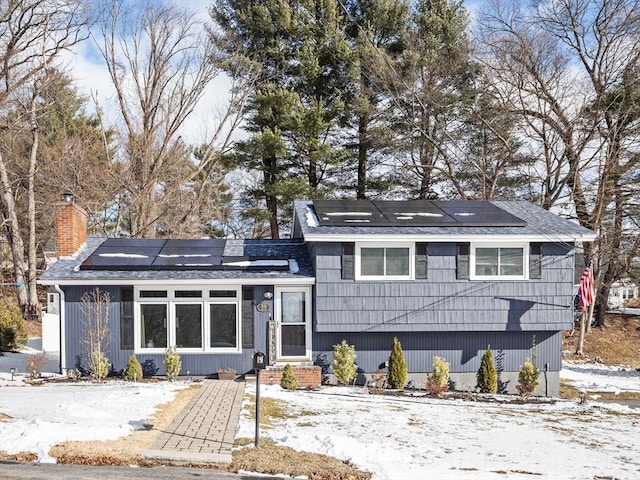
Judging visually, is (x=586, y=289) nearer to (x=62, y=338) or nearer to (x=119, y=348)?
(x=119, y=348)

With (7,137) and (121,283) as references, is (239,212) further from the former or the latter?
(121,283)

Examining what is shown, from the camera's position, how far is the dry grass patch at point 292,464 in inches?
296

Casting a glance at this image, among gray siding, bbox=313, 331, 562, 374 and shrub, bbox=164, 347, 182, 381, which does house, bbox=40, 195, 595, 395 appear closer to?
gray siding, bbox=313, 331, 562, 374

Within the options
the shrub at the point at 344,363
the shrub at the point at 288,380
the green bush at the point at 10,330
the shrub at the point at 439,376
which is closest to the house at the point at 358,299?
the shrub at the point at 344,363

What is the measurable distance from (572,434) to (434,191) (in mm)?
21154

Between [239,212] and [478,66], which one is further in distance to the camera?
[239,212]

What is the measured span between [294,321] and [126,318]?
4.25 meters

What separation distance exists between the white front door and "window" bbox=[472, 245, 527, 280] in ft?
14.6

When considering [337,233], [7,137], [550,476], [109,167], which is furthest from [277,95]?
[550,476]

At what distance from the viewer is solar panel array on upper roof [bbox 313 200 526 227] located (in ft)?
51.0

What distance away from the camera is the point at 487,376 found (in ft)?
49.7

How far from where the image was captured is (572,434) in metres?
10.8

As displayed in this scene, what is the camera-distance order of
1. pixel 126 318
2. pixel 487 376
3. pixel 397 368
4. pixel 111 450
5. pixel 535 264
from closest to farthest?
pixel 111 450, pixel 126 318, pixel 397 368, pixel 487 376, pixel 535 264

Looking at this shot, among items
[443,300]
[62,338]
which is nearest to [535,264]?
[443,300]
